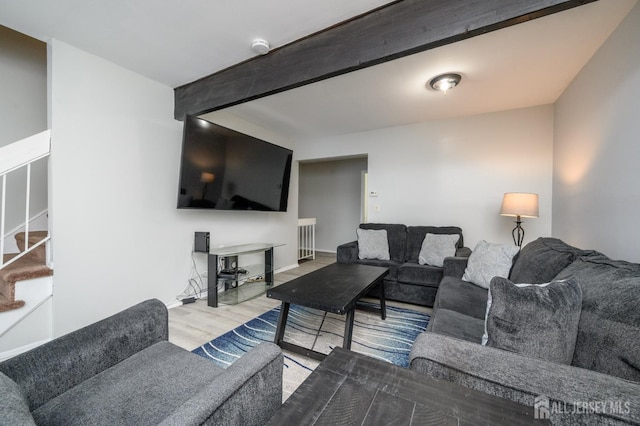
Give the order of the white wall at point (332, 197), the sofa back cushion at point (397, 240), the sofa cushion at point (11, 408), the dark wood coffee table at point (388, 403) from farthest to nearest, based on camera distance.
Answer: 1. the white wall at point (332, 197)
2. the sofa back cushion at point (397, 240)
3. the dark wood coffee table at point (388, 403)
4. the sofa cushion at point (11, 408)

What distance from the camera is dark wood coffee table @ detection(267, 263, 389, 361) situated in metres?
1.67

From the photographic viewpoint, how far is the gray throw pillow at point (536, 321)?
2.85ft

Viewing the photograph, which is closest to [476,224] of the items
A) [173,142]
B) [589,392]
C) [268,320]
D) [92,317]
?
[268,320]

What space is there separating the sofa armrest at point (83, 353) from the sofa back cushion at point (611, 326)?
177 cm

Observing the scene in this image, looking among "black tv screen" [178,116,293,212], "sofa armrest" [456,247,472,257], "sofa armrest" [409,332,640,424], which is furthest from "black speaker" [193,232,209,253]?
"sofa armrest" [456,247,472,257]

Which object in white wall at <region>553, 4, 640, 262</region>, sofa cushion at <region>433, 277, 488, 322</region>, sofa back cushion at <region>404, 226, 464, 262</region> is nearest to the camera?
white wall at <region>553, 4, 640, 262</region>

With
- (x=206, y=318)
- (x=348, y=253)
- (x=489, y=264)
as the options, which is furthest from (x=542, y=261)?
(x=206, y=318)

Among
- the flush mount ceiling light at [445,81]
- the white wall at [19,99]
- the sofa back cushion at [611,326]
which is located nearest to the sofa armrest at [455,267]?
the sofa back cushion at [611,326]

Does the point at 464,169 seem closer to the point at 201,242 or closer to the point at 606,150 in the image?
the point at 606,150

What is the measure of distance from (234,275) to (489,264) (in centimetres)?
264

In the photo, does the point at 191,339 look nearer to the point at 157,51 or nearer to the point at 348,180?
the point at 157,51

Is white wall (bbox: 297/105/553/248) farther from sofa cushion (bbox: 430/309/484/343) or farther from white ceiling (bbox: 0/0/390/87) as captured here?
white ceiling (bbox: 0/0/390/87)

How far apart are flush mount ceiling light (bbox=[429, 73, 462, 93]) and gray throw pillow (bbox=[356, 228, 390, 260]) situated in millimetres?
1864

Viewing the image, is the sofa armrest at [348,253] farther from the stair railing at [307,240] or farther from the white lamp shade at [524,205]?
the stair railing at [307,240]
